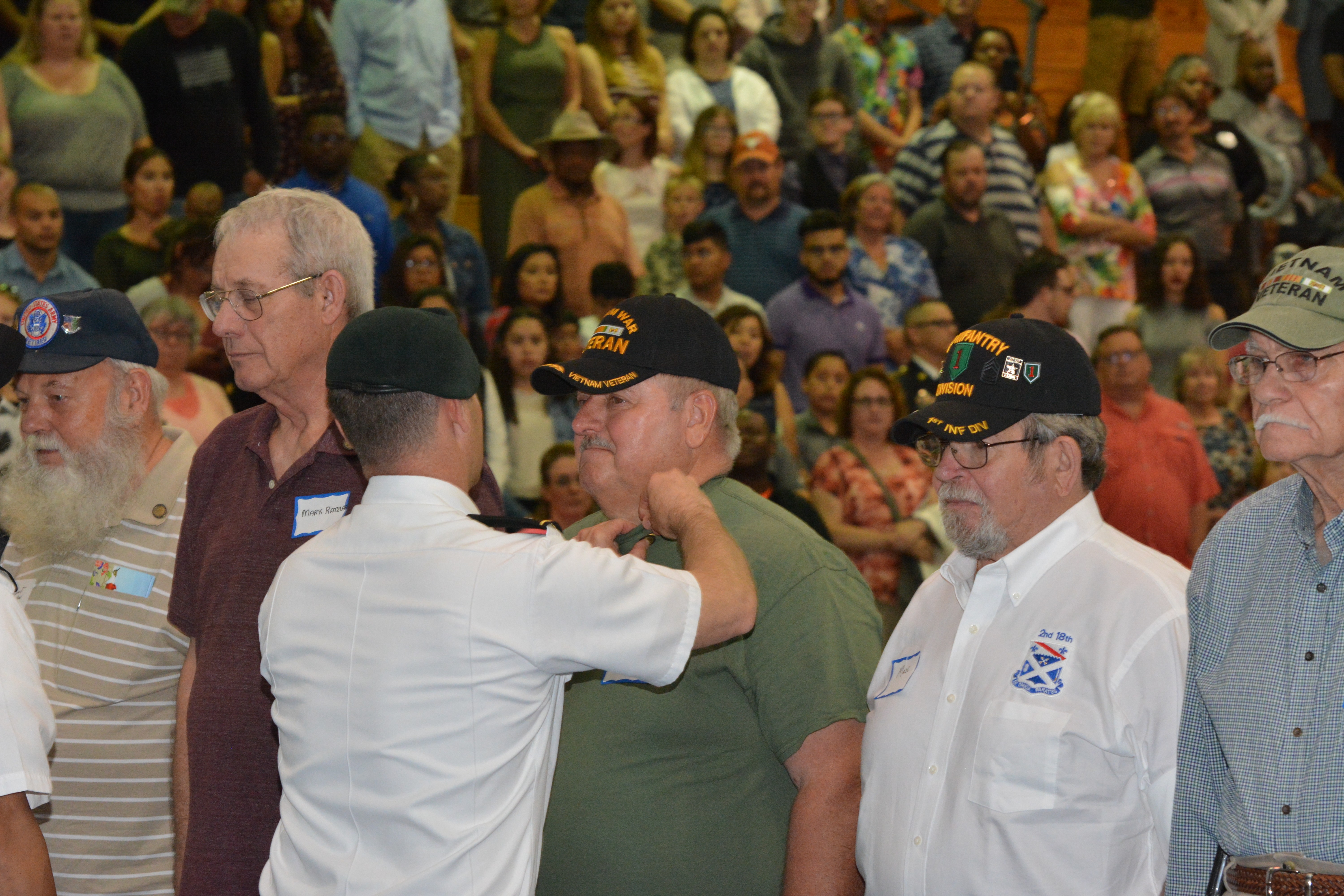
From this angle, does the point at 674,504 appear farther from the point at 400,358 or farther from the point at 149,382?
the point at 149,382

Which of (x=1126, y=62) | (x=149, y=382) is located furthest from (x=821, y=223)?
(x=149, y=382)

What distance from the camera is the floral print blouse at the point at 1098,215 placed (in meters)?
7.90

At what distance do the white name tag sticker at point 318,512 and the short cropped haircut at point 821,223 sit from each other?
4716mm

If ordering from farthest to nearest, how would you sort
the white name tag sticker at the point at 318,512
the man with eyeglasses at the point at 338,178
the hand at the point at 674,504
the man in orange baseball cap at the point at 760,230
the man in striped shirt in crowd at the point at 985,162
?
the man in striped shirt in crowd at the point at 985,162, the man in orange baseball cap at the point at 760,230, the man with eyeglasses at the point at 338,178, the white name tag sticker at the point at 318,512, the hand at the point at 674,504

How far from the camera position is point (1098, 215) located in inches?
313

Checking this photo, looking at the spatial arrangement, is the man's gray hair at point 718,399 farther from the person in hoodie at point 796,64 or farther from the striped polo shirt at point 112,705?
the person in hoodie at point 796,64

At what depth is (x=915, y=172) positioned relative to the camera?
8.12 m

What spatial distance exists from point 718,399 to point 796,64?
21.2 feet

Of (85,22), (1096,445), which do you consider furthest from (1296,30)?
(1096,445)

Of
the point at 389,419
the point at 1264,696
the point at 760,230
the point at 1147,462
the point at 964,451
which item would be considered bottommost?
the point at 1147,462

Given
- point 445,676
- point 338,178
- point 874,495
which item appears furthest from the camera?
point 338,178

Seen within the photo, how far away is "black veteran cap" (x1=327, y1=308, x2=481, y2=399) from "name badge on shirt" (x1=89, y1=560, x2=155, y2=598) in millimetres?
993

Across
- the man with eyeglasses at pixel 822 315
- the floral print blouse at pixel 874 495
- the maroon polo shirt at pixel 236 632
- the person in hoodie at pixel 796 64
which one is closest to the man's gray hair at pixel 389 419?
the maroon polo shirt at pixel 236 632

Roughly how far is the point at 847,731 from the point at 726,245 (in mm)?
4720
